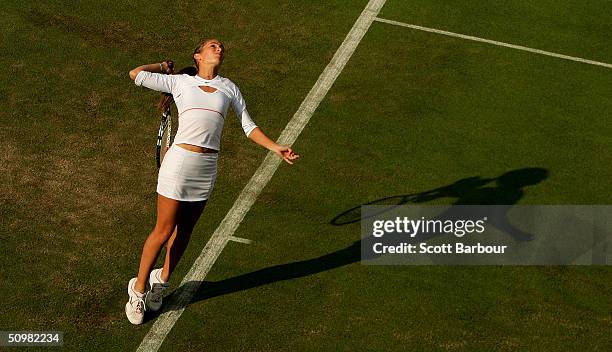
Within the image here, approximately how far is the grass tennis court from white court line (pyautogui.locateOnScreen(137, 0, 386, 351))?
4.2 inches

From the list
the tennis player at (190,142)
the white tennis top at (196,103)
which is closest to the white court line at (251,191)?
Answer: the tennis player at (190,142)

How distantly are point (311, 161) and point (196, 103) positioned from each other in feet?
11.1

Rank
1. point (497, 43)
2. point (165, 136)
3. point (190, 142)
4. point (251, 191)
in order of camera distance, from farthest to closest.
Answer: point (497, 43) < point (251, 191) < point (165, 136) < point (190, 142)

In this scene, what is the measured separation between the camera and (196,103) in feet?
28.5

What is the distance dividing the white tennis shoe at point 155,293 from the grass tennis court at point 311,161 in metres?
0.24

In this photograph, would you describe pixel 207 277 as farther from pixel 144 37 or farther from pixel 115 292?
pixel 144 37

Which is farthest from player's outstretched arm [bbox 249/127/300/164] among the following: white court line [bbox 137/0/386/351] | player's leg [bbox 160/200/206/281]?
white court line [bbox 137/0/386/351]

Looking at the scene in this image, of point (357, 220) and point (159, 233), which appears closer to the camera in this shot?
point (159, 233)

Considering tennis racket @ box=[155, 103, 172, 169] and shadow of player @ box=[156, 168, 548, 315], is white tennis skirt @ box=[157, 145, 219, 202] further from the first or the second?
shadow of player @ box=[156, 168, 548, 315]

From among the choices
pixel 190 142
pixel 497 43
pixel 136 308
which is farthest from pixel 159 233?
pixel 497 43

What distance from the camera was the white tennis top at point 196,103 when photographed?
8617 mm

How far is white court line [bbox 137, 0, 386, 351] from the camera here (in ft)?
30.6

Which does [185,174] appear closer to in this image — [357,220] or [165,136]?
[165,136]

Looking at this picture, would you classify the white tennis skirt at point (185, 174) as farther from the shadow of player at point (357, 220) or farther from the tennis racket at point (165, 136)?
the shadow of player at point (357, 220)
